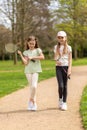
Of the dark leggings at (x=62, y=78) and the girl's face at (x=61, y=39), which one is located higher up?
the girl's face at (x=61, y=39)

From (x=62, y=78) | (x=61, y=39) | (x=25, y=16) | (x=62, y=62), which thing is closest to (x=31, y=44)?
(x=61, y=39)

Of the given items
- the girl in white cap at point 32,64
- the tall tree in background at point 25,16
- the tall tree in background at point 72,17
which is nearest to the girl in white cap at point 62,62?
the girl in white cap at point 32,64

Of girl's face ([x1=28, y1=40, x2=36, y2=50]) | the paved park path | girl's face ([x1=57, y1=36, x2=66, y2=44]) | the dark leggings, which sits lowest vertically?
the paved park path

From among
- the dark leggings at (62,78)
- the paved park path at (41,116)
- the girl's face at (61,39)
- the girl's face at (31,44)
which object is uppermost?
the girl's face at (61,39)

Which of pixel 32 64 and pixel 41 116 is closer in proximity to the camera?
pixel 41 116

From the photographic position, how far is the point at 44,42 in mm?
64125

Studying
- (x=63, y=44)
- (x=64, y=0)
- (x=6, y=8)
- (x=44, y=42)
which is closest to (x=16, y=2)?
(x=6, y=8)

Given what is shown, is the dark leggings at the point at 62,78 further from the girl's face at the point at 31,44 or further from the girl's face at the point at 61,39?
the girl's face at the point at 31,44

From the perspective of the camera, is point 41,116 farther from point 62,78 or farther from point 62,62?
point 62,62

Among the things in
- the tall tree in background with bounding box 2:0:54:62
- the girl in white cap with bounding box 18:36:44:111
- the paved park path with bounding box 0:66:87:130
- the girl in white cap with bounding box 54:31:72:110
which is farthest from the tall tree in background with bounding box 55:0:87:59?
the girl in white cap with bounding box 18:36:44:111

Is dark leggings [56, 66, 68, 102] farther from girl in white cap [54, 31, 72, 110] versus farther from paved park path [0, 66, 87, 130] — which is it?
paved park path [0, 66, 87, 130]

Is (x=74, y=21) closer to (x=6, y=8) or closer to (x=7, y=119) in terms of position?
(x=6, y=8)

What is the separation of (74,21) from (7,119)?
1911 inches

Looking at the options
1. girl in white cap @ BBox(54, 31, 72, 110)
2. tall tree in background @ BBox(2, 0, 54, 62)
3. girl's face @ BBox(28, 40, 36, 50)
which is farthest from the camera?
tall tree in background @ BBox(2, 0, 54, 62)
